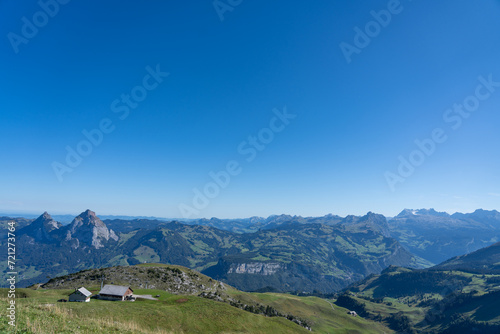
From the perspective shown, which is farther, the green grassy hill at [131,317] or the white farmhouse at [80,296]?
the white farmhouse at [80,296]

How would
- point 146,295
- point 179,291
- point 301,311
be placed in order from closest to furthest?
point 146,295 → point 179,291 → point 301,311

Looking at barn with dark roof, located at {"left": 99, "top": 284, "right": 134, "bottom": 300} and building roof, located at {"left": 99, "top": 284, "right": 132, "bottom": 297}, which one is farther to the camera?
building roof, located at {"left": 99, "top": 284, "right": 132, "bottom": 297}

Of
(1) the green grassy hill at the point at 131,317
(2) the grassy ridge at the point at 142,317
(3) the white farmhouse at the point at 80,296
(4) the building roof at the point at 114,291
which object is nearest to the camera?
(1) the green grassy hill at the point at 131,317

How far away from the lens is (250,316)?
66750 mm

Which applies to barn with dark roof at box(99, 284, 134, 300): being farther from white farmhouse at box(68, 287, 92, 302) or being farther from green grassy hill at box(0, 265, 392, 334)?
white farmhouse at box(68, 287, 92, 302)

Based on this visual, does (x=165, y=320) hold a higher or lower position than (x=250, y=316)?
higher

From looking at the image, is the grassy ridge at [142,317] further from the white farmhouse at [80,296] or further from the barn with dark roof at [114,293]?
the barn with dark roof at [114,293]

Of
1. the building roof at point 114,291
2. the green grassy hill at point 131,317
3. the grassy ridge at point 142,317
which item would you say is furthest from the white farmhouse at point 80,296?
the grassy ridge at point 142,317

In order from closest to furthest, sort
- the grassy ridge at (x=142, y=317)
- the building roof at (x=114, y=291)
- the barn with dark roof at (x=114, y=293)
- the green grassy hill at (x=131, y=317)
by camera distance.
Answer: the green grassy hill at (x=131, y=317), the grassy ridge at (x=142, y=317), the barn with dark roof at (x=114, y=293), the building roof at (x=114, y=291)

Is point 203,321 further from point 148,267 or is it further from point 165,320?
point 148,267

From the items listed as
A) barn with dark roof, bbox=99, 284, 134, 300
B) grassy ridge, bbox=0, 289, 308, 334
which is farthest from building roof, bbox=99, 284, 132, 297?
grassy ridge, bbox=0, 289, 308, 334

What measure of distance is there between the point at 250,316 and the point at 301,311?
426 feet

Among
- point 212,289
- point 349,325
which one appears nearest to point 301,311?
point 349,325

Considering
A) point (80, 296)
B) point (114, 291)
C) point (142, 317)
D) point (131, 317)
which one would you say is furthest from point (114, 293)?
point (131, 317)
